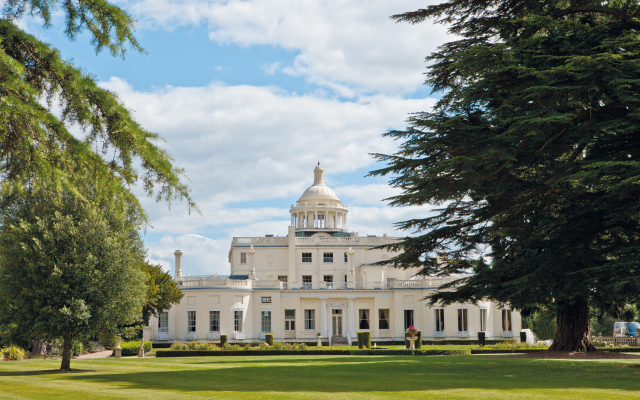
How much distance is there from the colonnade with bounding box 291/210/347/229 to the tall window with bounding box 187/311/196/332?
22115 millimetres

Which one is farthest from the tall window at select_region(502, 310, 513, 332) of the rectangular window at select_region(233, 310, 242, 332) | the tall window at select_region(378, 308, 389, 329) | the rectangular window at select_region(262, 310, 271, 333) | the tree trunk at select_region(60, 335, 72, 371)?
the tree trunk at select_region(60, 335, 72, 371)

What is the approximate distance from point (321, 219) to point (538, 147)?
53.4 meters

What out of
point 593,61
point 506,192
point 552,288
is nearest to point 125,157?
point 593,61

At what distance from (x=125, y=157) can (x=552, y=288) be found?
1738cm

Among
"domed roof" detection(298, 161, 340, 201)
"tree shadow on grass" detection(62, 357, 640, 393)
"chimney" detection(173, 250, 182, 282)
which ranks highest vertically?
"domed roof" detection(298, 161, 340, 201)

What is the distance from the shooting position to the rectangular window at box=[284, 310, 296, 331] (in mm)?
54938

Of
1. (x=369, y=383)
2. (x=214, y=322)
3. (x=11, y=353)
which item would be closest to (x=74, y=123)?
(x=369, y=383)

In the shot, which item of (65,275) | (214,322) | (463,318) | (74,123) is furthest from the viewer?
(463,318)

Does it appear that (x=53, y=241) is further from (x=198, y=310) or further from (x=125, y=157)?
(x=198, y=310)

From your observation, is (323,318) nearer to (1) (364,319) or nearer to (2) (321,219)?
(1) (364,319)

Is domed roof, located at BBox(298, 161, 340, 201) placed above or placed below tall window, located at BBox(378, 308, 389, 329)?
above

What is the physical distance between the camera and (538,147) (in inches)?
741

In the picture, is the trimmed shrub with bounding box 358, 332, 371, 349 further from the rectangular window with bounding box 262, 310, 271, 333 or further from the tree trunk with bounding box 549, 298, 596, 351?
the tree trunk with bounding box 549, 298, 596, 351

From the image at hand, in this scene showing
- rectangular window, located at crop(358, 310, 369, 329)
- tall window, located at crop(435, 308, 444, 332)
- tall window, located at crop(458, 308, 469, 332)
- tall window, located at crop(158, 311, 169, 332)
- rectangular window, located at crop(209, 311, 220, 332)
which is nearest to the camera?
rectangular window, located at crop(209, 311, 220, 332)
